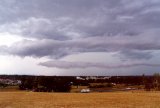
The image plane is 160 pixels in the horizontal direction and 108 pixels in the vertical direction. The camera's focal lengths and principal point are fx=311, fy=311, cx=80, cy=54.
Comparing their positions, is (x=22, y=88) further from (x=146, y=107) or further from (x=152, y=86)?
(x=146, y=107)

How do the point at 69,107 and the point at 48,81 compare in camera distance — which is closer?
the point at 69,107

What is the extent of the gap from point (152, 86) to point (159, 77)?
6222 millimetres

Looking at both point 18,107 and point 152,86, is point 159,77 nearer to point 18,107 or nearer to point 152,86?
point 152,86

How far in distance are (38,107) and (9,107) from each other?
386 cm

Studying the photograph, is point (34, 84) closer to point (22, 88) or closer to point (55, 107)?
point (22, 88)

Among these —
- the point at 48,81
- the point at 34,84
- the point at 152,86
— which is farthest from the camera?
the point at 152,86

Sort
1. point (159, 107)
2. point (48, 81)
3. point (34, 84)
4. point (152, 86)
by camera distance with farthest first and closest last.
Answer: point (152, 86) → point (34, 84) → point (48, 81) → point (159, 107)

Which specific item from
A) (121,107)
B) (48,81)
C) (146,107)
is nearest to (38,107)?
(121,107)

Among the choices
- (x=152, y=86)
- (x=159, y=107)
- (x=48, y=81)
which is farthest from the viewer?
(x=152, y=86)

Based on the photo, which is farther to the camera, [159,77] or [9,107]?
[159,77]

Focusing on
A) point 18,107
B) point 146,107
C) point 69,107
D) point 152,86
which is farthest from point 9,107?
point 152,86

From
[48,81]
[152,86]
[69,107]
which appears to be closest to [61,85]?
[48,81]

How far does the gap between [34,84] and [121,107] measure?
8518 centimetres

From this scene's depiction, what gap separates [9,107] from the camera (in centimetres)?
4156
